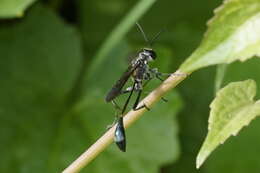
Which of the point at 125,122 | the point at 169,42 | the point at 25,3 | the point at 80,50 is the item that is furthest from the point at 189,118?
the point at 125,122

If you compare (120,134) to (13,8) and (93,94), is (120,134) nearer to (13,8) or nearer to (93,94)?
(13,8)

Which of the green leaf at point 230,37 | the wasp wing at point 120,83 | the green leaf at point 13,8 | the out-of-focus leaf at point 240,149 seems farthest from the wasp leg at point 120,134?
the out-of-focus leaf at point 240,149

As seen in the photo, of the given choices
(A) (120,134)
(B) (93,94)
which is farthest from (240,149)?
(A) (120,134)

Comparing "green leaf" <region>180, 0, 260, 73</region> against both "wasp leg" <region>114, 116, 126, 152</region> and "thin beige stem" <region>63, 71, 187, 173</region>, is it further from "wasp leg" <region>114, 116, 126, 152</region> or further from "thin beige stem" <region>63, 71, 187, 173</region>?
"wasp leg" <region>114, 116, 126, 152</region>

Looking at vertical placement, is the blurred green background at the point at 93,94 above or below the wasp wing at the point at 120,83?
below

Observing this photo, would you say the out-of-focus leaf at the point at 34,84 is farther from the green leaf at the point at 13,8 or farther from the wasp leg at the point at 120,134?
the wasp leg at the point at 120,134

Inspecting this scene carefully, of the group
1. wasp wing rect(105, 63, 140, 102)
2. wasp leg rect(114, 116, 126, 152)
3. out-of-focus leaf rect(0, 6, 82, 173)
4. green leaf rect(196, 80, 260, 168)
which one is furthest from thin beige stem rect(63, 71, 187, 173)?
out-of-focus leaf rect(0, 6, 82, 173)
